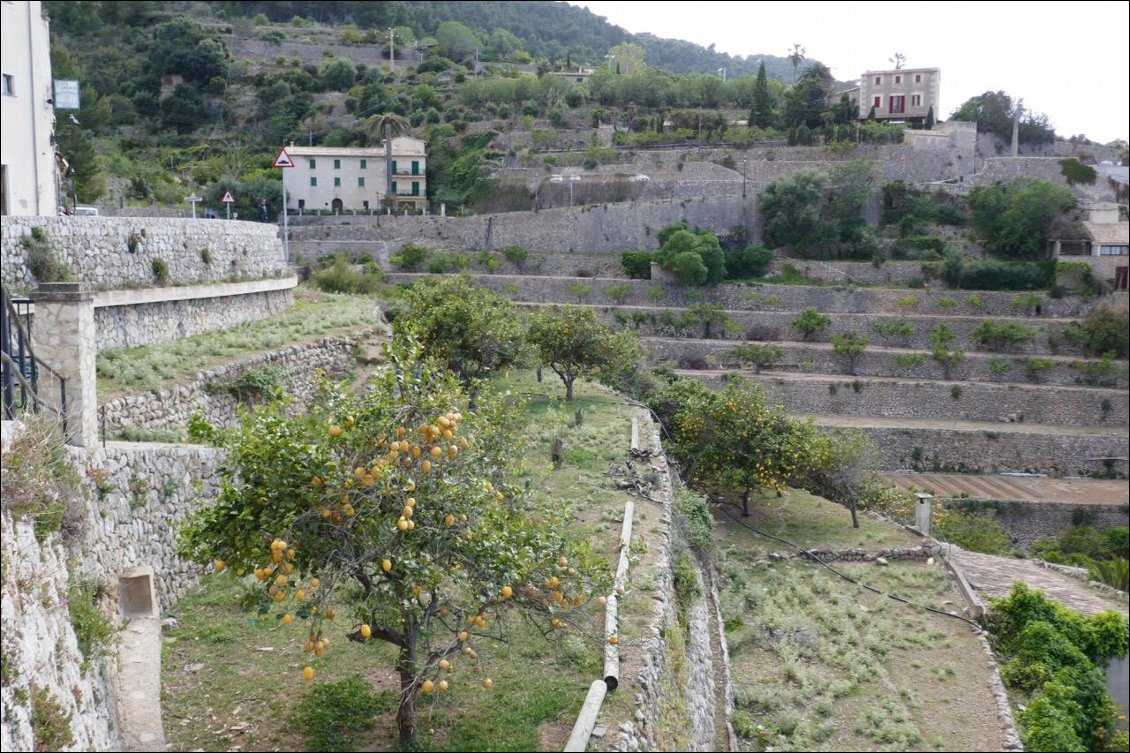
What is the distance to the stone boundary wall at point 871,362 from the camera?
119 feet

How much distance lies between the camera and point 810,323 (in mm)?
39125

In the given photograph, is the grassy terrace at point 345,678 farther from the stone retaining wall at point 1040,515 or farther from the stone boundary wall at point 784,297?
the stone boundary wall at point 784,297

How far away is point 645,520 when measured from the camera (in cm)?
1412

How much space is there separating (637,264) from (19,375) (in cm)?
3847

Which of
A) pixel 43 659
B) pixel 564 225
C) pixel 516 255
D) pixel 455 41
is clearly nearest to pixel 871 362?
pixel 516 255

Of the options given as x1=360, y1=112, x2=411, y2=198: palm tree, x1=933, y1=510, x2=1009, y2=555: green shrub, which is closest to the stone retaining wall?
x1=933, y1=510, x2=1009, y2=555: green shrub

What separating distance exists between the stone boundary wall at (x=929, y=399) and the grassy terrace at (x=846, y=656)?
16.0 meters

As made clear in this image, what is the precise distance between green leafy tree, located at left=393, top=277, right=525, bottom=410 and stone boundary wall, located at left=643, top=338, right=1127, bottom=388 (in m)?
16.8

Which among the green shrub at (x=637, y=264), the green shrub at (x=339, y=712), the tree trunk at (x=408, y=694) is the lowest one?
the green shrub at (x=339, y=712)

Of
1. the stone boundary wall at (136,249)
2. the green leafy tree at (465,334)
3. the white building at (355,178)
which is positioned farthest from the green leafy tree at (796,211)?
the stone boundary wall at (136,249)

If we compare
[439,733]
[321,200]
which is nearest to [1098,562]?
[439,733]

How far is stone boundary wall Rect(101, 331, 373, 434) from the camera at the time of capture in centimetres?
1157

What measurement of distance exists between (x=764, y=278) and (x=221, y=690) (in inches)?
1531

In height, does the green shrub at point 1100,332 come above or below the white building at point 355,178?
below
